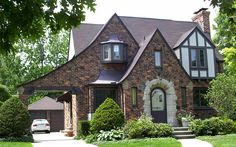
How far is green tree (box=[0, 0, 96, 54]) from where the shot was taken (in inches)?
192

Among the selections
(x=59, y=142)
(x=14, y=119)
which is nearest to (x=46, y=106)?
(x=14, y=119)

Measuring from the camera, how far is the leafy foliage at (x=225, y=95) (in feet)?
74.8

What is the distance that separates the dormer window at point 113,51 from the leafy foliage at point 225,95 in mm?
6446

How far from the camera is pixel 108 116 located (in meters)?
21.1

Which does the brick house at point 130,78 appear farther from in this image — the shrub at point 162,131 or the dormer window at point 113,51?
the shrub at point 162,131

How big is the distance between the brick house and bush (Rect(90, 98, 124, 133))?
223 cm

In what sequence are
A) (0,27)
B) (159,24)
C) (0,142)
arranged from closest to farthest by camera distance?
(0,27) → (0,142) → (159,24)

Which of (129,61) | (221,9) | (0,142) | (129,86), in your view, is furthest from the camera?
(129,61)

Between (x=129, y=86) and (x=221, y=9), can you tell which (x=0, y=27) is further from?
(x=129, y=86)

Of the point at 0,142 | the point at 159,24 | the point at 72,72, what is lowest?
the point at 0,142

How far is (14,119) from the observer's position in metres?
21.3

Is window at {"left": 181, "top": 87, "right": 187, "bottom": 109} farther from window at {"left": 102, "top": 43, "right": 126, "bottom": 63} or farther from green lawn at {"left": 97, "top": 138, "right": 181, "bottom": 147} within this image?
green lawn at {"left": 97, "top": 138, "right": 181, "bottom": 147}

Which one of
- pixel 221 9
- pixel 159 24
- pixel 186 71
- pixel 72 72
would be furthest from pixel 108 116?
pixel 221 9

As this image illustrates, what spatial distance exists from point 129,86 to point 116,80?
1.48 metres
